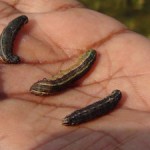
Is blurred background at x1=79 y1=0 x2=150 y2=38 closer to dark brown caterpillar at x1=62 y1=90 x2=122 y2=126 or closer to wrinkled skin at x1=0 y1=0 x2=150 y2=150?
wrinkled skin at x1=0 y1=0 x2=150 y2=150

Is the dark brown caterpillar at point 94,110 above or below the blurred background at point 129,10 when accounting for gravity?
above

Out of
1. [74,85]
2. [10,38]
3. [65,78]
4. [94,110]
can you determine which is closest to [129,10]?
[10,38]

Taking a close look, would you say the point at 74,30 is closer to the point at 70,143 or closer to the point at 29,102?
the point at 29,102

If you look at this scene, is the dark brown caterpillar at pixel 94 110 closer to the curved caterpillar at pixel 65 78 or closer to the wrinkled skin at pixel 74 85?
the wrinkled skin at pixel 74 85

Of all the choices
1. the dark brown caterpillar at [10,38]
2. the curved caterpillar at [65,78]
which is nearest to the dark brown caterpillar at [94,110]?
the curved caterpillar at [65,78]

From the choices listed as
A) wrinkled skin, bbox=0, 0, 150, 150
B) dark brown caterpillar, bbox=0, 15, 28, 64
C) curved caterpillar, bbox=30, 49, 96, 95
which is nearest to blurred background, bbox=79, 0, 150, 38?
wrinkled skin, bbox=0, 0, 150, 150

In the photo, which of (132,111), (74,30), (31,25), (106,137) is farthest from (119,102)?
(31,25)
